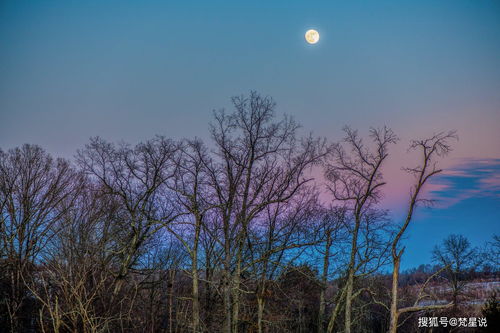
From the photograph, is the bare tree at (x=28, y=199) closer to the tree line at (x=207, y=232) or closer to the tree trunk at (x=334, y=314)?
the tree line at (x=207, y=232)

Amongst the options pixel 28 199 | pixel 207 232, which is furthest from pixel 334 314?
pixel 28 199

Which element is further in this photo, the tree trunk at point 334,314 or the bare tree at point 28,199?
the bare tree at point 28,199

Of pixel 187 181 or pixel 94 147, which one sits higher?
pixel 94 147

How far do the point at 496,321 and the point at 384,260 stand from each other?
686 cm

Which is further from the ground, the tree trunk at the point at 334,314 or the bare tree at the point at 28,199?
the bare tree at the point at 28,199

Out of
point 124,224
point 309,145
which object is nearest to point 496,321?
point 309,145

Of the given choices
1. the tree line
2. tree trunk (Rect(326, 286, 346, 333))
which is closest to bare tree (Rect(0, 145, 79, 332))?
the tree line

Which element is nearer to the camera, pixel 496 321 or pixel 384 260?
pixel 496 321

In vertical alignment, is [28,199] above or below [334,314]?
above

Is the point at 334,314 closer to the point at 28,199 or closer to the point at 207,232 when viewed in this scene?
the point at 207,232

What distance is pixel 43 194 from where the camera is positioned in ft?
77.7

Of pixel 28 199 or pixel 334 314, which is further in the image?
pixel 28 199

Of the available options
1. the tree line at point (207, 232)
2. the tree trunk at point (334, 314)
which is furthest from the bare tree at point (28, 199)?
the tree trunk at point (334, 314)

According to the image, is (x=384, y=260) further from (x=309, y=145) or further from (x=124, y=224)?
(x=124, y=224)
